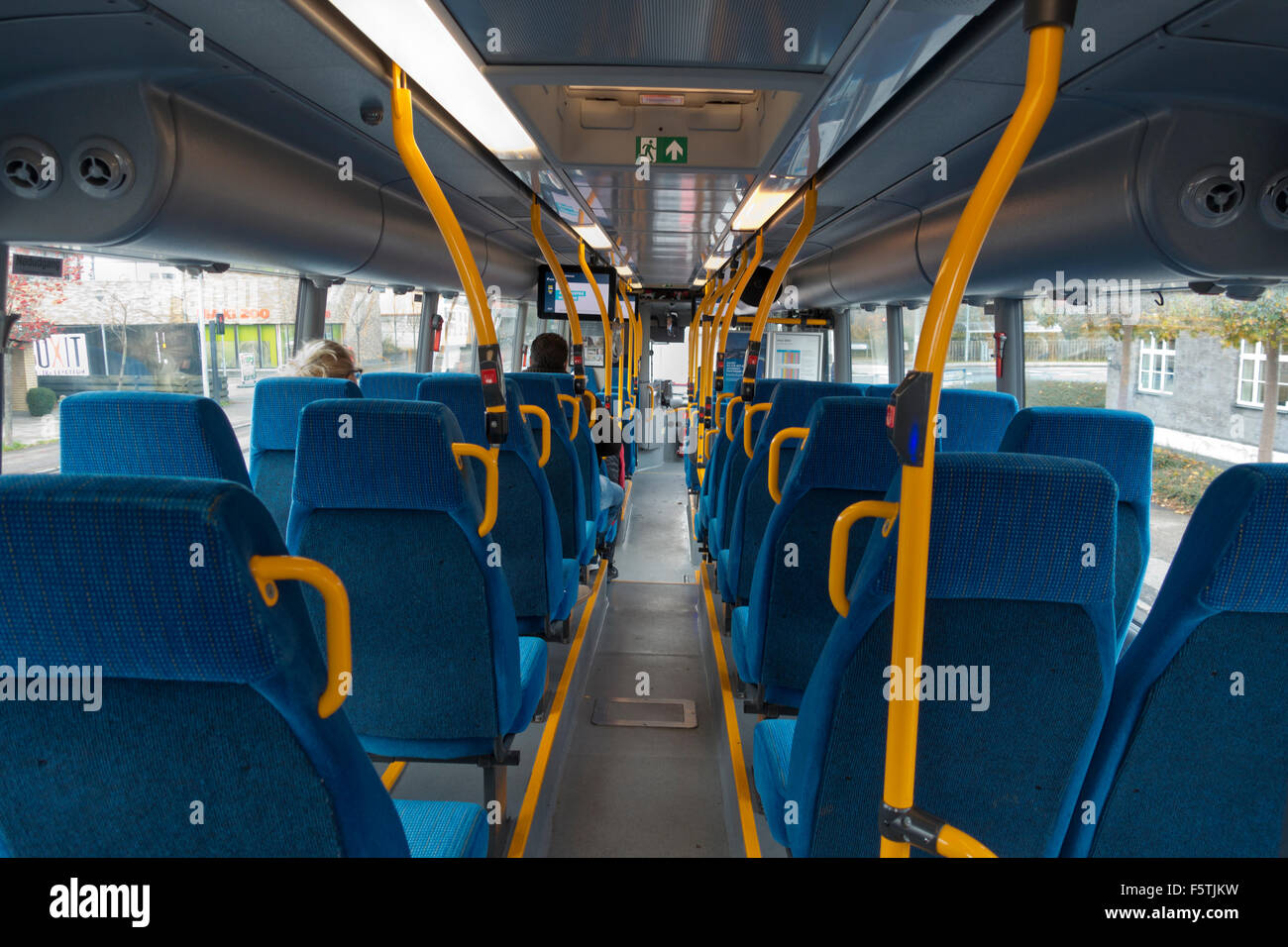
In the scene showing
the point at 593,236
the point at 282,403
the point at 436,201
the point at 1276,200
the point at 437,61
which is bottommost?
the point at 282,403

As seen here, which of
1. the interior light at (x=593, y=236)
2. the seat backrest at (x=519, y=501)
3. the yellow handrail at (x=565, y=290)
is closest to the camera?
the seat backrest at (x=519, y=501)

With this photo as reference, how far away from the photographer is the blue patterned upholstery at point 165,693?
860 millimetres

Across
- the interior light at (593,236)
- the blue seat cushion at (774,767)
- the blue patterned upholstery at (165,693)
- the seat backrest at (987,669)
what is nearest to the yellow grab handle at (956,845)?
the seat backrest at (987,669)

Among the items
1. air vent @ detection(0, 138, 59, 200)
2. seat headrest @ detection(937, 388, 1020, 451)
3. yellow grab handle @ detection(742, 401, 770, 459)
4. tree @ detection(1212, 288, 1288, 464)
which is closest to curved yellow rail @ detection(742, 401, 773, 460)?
yellow grab handle @ detection(742, 401, 770, 459)

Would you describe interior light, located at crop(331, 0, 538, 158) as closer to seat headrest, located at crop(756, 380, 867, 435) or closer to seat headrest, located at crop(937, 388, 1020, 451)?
seat headrest, located at crop(756, 380, 867, 435)

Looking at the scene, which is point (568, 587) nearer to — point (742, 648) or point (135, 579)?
point (742, 648)

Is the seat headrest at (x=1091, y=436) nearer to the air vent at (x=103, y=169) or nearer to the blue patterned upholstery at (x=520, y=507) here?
the blue patterned upholstery at (x=520, y=507)

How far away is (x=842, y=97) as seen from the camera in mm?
2770

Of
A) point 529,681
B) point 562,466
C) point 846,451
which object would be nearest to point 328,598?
point 529,681

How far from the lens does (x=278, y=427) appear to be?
10.2 ft

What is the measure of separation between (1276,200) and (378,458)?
10.1ft

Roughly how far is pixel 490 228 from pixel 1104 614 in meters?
6.70

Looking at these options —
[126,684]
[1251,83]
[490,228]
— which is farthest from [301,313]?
[1251,83]
